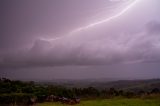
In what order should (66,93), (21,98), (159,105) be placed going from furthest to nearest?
(66,93) < (21,98) < (159,105)

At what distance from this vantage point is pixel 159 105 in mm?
24672

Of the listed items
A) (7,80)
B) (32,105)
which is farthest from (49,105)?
(7,80)

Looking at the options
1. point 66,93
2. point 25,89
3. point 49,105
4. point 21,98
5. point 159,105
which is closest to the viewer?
point 159,105

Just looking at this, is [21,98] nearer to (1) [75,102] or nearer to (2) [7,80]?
(1) [75,102]

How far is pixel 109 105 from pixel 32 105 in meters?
8.35

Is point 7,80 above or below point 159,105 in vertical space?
above

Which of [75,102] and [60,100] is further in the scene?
[60,100]

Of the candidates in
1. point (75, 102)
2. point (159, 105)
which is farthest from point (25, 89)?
point (159, 105)

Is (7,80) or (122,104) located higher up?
(7,80)

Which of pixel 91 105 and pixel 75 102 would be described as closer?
pixel 91 105

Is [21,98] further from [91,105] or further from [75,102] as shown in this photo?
[91,105]

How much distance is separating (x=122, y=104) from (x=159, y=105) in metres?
3.32

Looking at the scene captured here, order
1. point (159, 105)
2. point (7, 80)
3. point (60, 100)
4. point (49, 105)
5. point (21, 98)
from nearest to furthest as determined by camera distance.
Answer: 1. point (159, 105)
2. point (49, 105)
3. point (60, 100)
4. point (21, 98)
5. point (7, 80)

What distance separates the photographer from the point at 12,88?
44.5 metres
